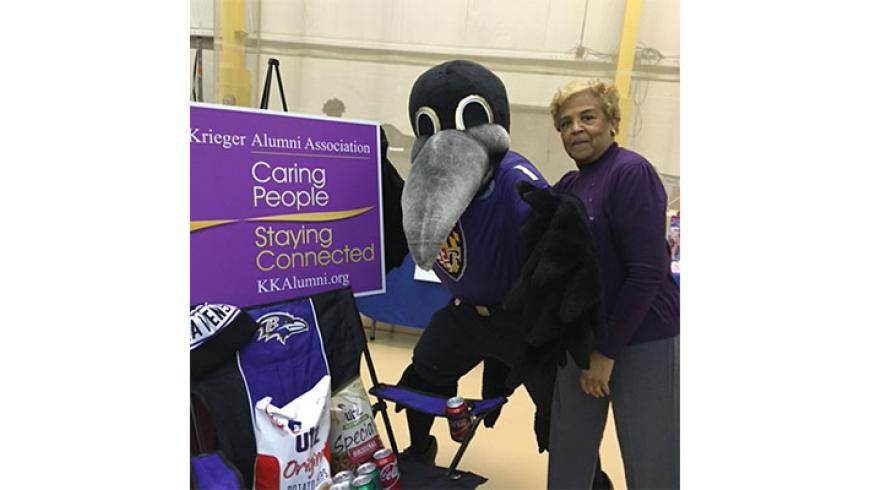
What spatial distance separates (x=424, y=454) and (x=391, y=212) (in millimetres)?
853

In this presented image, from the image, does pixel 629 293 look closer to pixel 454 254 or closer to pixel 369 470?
pixel 454 254

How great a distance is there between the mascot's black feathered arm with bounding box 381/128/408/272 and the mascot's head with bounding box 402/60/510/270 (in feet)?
0.78

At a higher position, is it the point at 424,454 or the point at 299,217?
the point at 299,217

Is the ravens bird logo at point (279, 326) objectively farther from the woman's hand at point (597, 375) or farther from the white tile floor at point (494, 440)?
the woman's hand at point (597, 375)

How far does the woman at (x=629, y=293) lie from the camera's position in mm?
1180

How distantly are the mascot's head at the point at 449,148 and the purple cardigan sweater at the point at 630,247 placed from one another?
0.32 meters

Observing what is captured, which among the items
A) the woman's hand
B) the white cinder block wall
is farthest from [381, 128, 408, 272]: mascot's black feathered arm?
the woman's hand

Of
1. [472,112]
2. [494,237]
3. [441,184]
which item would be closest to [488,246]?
[494,237]

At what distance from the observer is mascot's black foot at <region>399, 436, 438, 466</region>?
183cm

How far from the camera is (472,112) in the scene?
60.1 inches

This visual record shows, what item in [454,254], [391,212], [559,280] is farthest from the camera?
[391,212]

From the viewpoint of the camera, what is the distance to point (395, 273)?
2.12 meters
